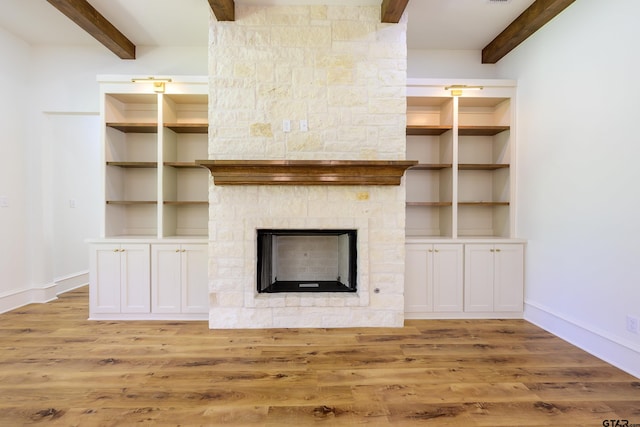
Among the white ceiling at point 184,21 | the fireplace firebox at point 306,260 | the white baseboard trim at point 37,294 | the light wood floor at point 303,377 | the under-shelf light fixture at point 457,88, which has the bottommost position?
the light wood floor at point 303,377

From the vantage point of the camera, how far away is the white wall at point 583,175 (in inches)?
84.5

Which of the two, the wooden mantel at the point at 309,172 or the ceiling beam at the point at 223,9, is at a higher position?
the ceiling beam at the point at 223,9

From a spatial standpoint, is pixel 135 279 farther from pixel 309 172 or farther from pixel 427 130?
pixel 427 130

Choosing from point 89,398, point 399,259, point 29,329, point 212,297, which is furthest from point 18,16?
point 399,259

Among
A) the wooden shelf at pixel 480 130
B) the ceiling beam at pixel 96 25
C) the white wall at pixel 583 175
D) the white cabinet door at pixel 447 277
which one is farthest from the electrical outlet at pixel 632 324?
the ceiling beam at pixel 96 25

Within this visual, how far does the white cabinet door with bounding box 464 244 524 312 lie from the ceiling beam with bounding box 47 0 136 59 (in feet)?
14.0

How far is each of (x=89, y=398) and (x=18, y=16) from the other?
368cm

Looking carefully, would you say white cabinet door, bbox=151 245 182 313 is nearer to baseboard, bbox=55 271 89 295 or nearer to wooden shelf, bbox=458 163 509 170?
baseboard, bbox=55 271 89 295

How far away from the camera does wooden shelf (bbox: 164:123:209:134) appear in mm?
3227

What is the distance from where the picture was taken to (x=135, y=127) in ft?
11.0

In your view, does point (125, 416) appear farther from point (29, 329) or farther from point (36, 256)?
point (36, 256)

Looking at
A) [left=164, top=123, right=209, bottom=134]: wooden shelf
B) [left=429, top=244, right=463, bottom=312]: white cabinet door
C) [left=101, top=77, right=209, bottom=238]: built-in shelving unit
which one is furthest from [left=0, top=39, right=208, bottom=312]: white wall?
[left=429, top=244, right=463, bottom=312]: white cabinet door

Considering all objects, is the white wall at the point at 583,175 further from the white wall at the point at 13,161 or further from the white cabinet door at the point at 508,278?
the white wall at the point at 13,161

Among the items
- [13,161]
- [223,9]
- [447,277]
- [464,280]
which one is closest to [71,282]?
[13,161]
